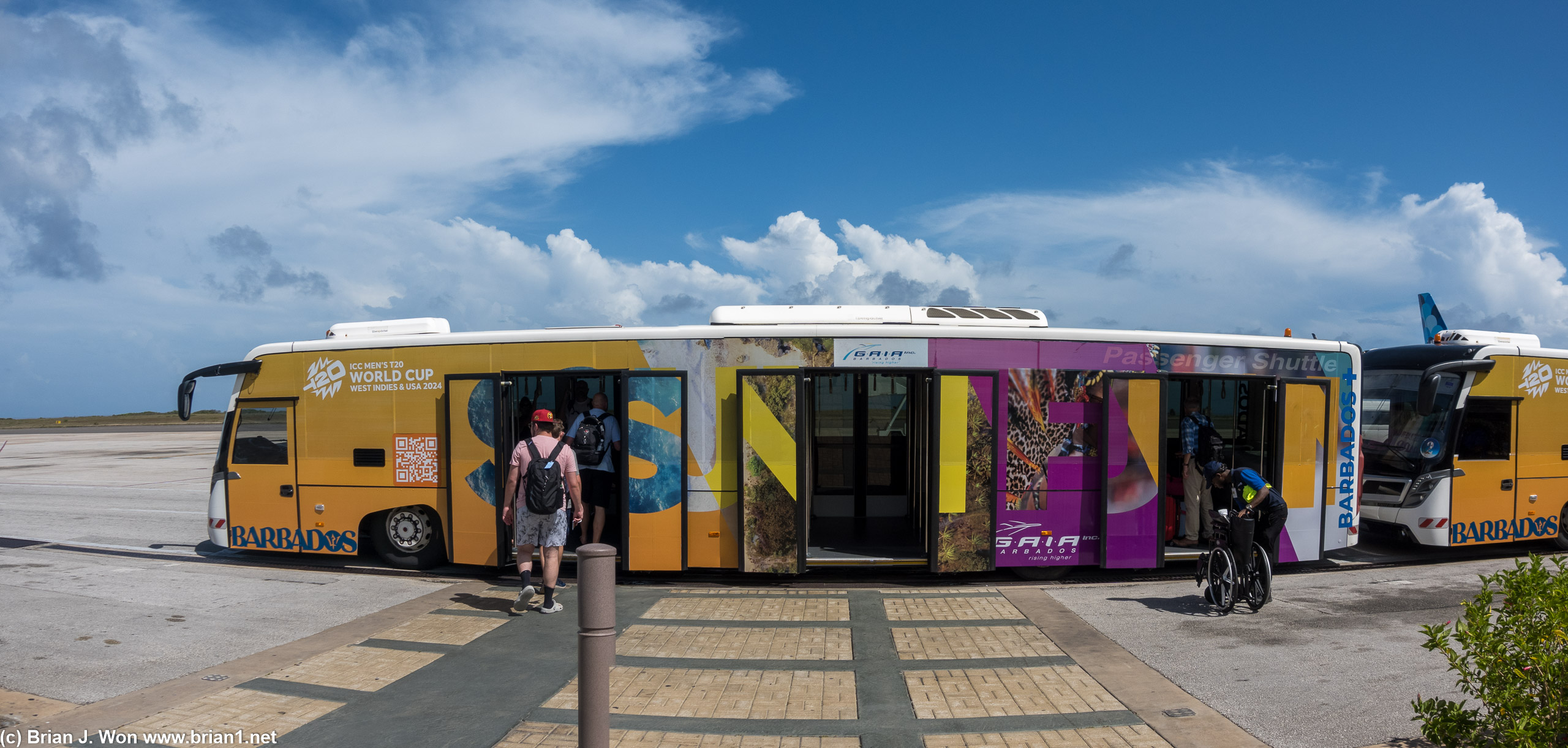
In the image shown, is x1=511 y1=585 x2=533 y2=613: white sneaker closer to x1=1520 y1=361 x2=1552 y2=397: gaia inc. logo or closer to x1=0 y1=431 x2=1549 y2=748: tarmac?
x1=0 y1=431 x2=1549 y2=748: tarmac

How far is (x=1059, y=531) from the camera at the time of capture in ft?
27.0

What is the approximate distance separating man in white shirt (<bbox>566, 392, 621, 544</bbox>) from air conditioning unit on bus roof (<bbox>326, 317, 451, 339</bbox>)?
2.03m

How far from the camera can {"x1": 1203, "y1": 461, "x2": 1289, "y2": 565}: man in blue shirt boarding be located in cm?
716

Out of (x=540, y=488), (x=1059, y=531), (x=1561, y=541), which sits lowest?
(x=1561, y=541)

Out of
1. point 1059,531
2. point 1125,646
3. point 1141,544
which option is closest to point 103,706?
point 1125,646

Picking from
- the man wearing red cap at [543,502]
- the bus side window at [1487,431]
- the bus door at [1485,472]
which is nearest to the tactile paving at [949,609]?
the man wearing red cap at [543,502]

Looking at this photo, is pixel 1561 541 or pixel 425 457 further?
pixel 1561 541

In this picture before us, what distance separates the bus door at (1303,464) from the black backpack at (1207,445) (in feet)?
2.05

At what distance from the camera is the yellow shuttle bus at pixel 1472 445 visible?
9.64m

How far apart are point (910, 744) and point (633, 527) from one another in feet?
14.2

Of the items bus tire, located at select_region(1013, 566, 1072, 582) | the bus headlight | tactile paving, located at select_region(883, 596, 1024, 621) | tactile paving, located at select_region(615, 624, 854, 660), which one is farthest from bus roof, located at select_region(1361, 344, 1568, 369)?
tactile paving, located at select_region(615, 624, 854, 660)

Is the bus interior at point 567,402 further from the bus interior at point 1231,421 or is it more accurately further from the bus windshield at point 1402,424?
the bus windshield at point 1402,424

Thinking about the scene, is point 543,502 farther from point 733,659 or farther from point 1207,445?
point 1207,445

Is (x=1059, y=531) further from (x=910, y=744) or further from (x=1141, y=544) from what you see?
(x=910, y=744)
